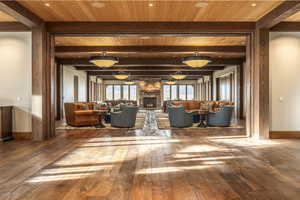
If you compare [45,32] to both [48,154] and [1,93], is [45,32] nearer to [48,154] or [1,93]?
[1,93]

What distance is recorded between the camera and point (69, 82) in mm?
14016

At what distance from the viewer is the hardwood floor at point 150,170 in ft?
9.04

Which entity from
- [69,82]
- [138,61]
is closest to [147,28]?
[138,61]

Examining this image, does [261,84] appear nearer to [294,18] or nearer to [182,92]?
[294,18]

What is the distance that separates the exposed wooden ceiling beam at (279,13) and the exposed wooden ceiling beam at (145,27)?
430 millimetres

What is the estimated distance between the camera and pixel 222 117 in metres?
8.90

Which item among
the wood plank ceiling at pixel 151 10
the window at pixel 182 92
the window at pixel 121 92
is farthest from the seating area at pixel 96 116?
the window at pixel 182 92

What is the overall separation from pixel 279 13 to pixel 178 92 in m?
18.9

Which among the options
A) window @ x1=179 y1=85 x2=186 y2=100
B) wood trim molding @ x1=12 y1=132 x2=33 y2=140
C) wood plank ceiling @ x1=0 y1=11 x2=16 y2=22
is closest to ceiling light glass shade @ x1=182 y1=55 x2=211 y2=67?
wood plank ceiling @ x1=0 y1=11 x2=16 y2=22

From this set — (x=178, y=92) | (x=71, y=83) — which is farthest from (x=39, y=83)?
(x=178, y=92)

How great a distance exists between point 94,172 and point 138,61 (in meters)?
8.71

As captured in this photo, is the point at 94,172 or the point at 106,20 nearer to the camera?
the point at 94,172

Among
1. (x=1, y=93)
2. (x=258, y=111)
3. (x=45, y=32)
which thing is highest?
(x=45, y=32)

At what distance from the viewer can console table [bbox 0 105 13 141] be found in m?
5.98
